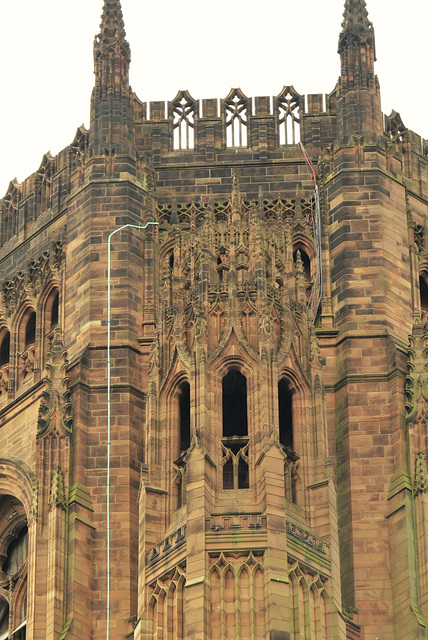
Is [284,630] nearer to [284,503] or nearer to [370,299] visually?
[284,503]

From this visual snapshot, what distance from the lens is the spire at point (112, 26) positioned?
2707 inches

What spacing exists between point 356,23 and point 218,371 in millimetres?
12370

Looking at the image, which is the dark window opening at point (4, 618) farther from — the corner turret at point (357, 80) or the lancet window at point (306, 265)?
the corner turret at point (357, 80)

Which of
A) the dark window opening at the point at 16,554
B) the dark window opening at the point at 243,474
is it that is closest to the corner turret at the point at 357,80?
the dark window opening at the point at 243,474

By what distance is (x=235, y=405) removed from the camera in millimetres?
61344

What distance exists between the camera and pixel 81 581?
5931 centimetres

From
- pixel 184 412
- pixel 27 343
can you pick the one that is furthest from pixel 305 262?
pixel 27 343

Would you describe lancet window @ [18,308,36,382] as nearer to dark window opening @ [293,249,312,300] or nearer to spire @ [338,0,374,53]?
dark window opening @ [293,249,312,300]

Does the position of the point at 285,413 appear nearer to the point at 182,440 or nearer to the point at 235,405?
the point at 235,405

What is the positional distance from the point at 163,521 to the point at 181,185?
11.2 metres

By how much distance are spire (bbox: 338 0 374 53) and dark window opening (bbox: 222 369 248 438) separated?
11088 mm

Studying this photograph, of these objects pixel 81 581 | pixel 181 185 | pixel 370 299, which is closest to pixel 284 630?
pixel 81 581

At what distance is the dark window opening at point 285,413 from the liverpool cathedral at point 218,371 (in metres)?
0.09

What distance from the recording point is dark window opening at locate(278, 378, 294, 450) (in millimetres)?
60531
